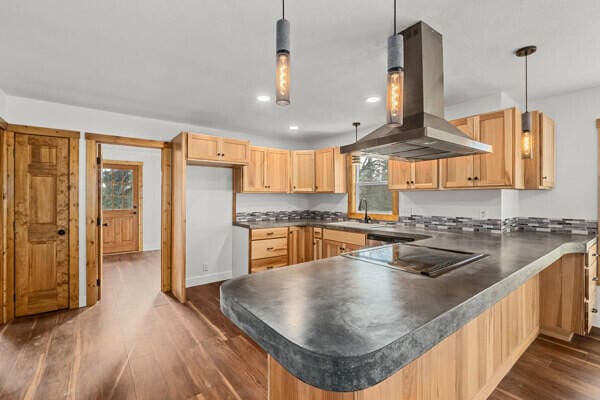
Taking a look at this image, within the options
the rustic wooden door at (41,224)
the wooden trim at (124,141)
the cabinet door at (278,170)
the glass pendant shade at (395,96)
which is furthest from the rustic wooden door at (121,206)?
the glass pendant shade at (395,96)

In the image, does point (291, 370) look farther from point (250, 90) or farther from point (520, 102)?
point (520, 102)

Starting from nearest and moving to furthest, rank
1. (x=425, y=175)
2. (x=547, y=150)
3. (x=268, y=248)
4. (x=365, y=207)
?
(x=547, y=150) → (x=425, y=175) → (x=268, y=248) → (x=365, y=207)

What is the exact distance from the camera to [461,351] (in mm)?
1566

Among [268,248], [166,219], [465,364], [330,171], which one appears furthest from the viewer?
[330,171]

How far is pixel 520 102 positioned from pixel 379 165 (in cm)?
184

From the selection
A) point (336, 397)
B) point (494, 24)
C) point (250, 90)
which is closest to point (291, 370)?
point (336, 397)

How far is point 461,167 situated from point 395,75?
7.41ft

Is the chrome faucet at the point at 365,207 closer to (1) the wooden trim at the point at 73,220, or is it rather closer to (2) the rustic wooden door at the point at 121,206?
(1) the wooden trim at the point at 73,220

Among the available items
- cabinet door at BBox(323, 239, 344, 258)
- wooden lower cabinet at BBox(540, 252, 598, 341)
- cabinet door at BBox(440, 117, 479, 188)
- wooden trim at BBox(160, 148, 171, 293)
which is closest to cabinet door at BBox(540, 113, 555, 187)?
cabinet door at BBox(440, 117, 479, 188)

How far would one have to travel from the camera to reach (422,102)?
6.11ft

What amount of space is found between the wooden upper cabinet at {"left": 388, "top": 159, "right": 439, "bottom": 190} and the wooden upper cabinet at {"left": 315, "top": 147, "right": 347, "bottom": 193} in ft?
3.66

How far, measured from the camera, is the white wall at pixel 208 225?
4340 mm

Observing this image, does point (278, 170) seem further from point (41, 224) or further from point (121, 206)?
point (121, 206)

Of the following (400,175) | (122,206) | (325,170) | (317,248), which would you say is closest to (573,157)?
(400,175)
